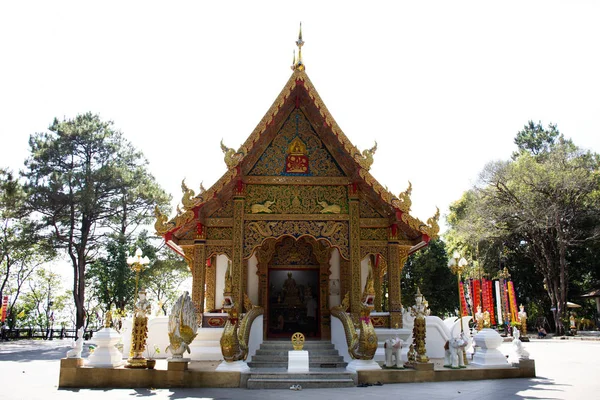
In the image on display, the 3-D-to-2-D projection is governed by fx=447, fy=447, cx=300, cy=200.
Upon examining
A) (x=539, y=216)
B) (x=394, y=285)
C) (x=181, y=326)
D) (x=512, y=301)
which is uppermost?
(x=539, y=216)

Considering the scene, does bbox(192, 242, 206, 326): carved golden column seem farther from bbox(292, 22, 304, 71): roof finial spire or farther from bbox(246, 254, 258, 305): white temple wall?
bbox(292, 22, 304, 71): roof finial spire

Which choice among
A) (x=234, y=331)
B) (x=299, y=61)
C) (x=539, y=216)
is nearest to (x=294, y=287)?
(x=234, y=331)

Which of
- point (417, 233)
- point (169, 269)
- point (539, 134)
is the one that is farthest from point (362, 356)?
point (539, 134)

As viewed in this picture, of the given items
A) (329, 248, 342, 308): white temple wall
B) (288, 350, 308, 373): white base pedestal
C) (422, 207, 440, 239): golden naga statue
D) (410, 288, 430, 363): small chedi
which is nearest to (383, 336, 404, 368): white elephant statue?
(410, 288, 430, 363): small chedi

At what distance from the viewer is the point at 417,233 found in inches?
414

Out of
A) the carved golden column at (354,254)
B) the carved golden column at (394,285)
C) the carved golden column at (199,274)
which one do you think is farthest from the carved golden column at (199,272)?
the carved golden column at (394,285)

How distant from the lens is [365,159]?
389 inches

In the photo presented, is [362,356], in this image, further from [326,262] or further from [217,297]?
[217,297]

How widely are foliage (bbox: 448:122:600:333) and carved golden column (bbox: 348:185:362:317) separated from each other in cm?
2019

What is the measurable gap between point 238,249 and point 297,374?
3.19 meters

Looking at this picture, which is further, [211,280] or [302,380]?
[211,280]

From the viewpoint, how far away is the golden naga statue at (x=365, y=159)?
9836 mm

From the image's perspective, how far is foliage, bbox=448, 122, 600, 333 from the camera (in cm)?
2620

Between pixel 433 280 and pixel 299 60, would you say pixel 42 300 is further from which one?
pixel 299 60
